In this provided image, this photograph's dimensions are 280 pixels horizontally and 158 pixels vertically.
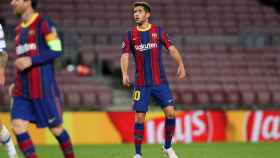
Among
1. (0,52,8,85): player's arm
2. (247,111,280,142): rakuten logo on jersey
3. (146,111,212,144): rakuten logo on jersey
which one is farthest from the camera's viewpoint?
(247,111,280,142): rakuten logo on jersey

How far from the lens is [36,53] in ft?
25.2

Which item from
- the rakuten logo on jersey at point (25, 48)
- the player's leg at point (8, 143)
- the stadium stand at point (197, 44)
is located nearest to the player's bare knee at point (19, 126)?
the rakuten logo on jersey at point (25, 48)

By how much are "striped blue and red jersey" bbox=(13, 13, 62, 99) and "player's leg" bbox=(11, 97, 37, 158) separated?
84 mm

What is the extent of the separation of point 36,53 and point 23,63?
22cm

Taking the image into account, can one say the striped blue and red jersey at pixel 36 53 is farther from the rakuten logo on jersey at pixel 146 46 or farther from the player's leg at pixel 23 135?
the rakuten logo on jersey at pixel 146 46

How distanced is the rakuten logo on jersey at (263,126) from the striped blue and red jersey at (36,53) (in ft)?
30.1

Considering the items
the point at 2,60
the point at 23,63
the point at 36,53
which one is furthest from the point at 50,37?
the point at 2,60

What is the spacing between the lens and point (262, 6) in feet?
73.2

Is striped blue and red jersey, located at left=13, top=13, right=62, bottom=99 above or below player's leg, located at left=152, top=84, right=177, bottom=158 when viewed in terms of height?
above

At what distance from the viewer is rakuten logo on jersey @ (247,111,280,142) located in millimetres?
16328

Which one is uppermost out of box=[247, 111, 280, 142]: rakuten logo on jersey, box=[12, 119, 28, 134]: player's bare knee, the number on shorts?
box=[12, 119, 28, 134]: player's bare knee

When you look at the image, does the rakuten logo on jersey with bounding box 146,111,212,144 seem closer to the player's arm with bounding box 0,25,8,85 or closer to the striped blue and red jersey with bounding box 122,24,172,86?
the striped blue and red jersey with bounding box 122,24,172,86

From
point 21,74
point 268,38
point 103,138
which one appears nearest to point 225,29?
point 268,38

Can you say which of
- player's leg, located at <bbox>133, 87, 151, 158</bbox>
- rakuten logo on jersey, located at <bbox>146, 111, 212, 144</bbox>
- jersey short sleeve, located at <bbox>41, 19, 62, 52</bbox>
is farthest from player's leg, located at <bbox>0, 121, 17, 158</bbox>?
rakuten logo on jersey, located at <bbox>146, 111, 212, 144</bbox>
